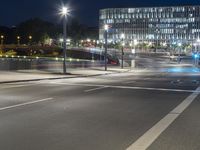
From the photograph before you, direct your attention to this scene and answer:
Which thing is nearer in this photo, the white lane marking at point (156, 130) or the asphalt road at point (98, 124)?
the white lane marking at point (156, 130)

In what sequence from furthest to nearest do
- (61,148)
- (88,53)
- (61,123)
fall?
(88,53) → (61,123) → (61,148)

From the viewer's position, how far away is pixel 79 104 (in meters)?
16.8

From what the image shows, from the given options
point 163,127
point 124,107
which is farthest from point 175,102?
point 163,127

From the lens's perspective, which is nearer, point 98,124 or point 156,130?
point 156,130

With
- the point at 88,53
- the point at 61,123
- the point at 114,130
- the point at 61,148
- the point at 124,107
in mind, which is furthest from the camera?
the point at 88,53

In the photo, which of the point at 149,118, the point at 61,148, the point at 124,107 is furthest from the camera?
the point at 124,107

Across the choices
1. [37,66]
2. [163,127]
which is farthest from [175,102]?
[37,66]

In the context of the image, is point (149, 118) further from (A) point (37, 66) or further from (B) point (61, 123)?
(A) point (37, 66)

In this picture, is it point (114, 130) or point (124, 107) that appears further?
point (124, 107)

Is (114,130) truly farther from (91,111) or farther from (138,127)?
(91,111)

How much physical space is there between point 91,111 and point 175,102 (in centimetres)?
438

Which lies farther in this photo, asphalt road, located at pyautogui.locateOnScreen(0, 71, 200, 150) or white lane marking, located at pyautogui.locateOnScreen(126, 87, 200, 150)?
asphalt road, located at pyautogui.locateOnScreen(0, 71, 200, 150)

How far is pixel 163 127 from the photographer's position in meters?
11.7

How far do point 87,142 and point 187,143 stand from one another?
Result: 1.96 m
